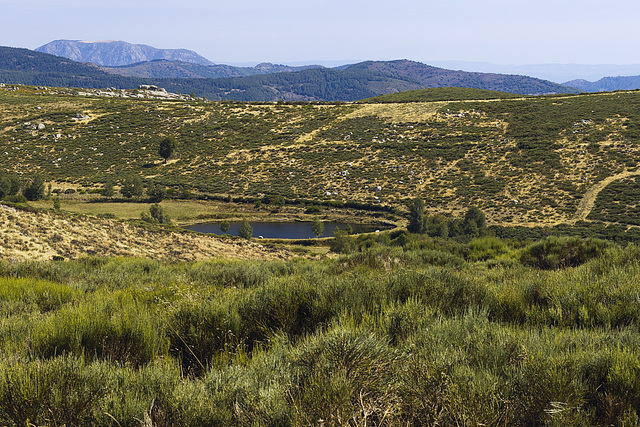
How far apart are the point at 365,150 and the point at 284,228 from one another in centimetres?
2453

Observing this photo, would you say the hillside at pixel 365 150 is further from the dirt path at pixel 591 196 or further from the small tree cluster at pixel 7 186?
the small tree cluster at pixel 7 186

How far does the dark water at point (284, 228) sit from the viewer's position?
145 feet

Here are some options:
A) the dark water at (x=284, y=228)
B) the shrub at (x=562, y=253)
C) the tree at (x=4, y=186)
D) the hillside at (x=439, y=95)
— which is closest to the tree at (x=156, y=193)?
the dark water at (x=284, y=228)

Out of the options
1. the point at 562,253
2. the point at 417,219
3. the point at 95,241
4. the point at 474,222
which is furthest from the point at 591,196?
the point at 95,241

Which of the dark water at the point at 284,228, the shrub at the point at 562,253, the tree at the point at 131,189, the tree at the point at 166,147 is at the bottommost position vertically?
the dark water at the point at 284,228

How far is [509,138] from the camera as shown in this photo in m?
62.2

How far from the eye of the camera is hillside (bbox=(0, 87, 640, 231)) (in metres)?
51.2

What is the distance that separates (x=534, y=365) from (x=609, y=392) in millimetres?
454

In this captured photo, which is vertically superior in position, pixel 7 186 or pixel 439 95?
pixel 439 95

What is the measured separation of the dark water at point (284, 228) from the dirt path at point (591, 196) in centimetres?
2036

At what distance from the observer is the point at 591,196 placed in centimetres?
4666

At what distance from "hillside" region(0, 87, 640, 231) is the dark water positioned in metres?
5.98

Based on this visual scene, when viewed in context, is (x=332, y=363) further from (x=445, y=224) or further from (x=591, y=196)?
(x=591, y=196)

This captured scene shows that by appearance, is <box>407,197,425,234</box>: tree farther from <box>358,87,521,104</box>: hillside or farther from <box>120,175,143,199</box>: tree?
<box>358,87,521,104</box>: hillside
